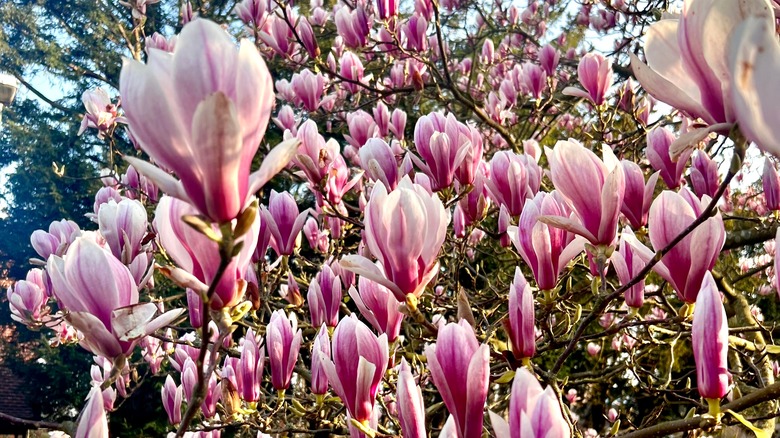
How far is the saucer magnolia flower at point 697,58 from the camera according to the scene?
0.65 meters

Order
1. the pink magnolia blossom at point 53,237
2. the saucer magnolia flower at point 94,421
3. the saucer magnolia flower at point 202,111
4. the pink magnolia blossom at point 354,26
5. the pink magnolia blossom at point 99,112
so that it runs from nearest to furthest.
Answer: the saucer magnolia flower at point 202,111, the saucer magnolia flower at point 94,421, the pink magnolia blossom at point 53,237, the pink magnolia blossom at point 354,26, the pink magnolia blossom at point 99,112

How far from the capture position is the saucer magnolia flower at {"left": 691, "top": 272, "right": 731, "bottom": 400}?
2.68 ft

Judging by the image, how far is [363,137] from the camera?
245 cm

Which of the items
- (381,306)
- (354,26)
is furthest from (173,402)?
(354,26)

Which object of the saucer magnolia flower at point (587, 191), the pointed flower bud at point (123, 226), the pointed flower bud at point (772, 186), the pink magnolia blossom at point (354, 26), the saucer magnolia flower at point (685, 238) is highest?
the pink magnolia blossom at point (354, 26)

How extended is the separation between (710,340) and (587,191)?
27cm

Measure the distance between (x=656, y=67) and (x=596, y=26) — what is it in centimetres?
437

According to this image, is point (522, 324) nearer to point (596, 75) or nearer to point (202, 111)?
point (202, 111)

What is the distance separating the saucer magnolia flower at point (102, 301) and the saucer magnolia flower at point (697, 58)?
66 centimetres

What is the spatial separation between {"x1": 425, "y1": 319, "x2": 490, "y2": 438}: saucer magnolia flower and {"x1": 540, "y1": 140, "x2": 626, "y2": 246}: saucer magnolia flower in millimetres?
257

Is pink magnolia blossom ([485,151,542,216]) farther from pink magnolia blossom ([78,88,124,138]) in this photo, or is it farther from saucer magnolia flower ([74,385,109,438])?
pink magnolia blossom ([78,88,124,138])

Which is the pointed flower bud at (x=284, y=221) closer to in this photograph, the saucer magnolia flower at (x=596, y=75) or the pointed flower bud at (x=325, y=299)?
the pointed flower bud at (x=325, y=299)

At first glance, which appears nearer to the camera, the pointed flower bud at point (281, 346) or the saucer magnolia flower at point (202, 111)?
the saucer magnolia flower at point (202, 111)

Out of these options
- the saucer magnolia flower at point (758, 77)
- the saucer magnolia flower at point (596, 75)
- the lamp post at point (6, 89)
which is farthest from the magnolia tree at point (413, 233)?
the lamp post at point (6, 89)
